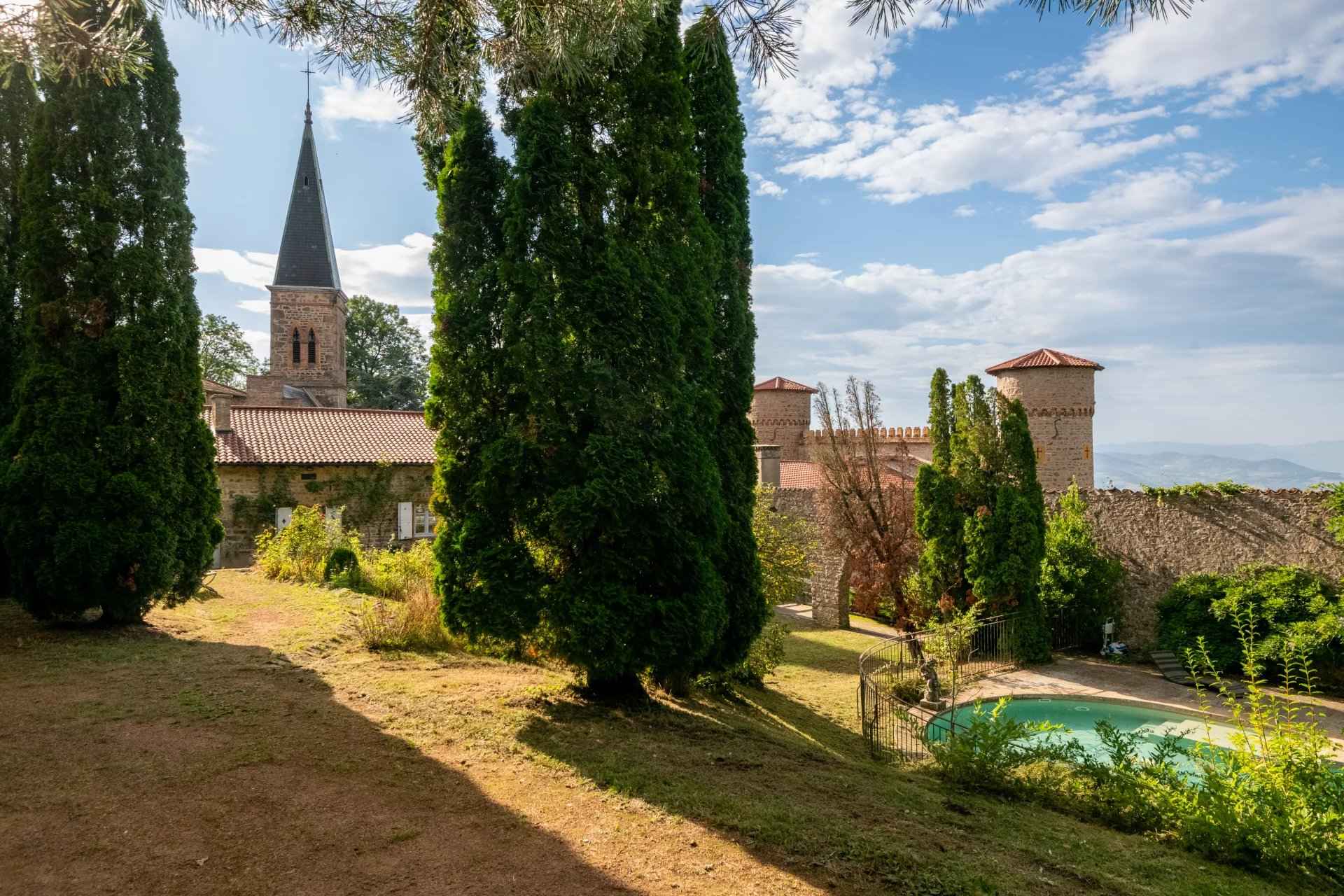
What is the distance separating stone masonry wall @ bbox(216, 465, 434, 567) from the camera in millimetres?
19969

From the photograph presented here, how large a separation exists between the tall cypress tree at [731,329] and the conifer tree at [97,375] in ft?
21.5

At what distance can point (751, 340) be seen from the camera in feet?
29.1

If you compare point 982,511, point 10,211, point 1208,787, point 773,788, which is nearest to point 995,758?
point 1208,787

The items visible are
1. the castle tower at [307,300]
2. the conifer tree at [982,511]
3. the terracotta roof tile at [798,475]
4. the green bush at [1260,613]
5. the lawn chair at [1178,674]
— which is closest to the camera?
the green bush at [1260,613]

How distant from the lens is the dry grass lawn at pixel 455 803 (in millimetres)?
3678

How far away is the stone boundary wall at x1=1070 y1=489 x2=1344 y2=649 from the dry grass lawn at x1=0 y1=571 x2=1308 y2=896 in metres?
9.59

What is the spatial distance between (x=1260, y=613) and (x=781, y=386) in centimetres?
2256

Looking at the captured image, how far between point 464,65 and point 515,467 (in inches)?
140

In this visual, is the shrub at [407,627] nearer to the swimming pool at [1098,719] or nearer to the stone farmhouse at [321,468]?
the swimming pool at [1098,719]

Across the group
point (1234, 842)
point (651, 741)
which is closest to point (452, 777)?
point (651, 741)

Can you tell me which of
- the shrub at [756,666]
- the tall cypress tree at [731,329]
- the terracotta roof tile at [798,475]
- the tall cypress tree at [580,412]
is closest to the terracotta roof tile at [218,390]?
the terracotta roof tile at [798,475]

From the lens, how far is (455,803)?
4.54 meters

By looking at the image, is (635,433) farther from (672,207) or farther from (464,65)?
(464,65)

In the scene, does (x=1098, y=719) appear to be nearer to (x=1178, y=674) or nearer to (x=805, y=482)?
(x=1178, y=674)
